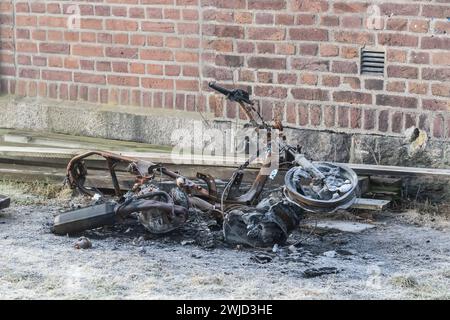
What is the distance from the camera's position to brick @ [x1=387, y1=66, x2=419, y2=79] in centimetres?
710

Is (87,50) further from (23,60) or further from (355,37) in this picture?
(355,37)

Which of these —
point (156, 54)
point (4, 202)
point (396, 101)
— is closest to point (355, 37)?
point (396, 101)

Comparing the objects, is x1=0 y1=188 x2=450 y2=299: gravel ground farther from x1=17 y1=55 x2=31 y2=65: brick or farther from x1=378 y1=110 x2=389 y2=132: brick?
x1=17 y1=55 x2=31 y2=65: brick

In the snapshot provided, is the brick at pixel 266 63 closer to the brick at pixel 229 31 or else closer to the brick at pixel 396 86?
the brick at pixel 229 31

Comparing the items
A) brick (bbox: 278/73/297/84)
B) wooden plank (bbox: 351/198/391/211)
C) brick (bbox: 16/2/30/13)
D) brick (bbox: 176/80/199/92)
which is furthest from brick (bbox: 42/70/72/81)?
wooden plank (bbox: 351/198/391/211)

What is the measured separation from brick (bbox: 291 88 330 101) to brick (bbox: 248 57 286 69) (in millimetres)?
227

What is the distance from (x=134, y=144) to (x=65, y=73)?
42.3 inches

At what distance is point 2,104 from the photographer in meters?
8.98

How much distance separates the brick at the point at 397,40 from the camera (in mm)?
7062

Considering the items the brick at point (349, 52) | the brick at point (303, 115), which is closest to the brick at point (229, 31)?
the brick at point (303, 115)

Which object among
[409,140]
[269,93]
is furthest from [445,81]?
[269,93]

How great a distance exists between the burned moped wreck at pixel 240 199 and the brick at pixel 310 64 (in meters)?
1.06

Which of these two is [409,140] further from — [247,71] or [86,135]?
[86,135]

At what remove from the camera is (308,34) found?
24.4 feet
